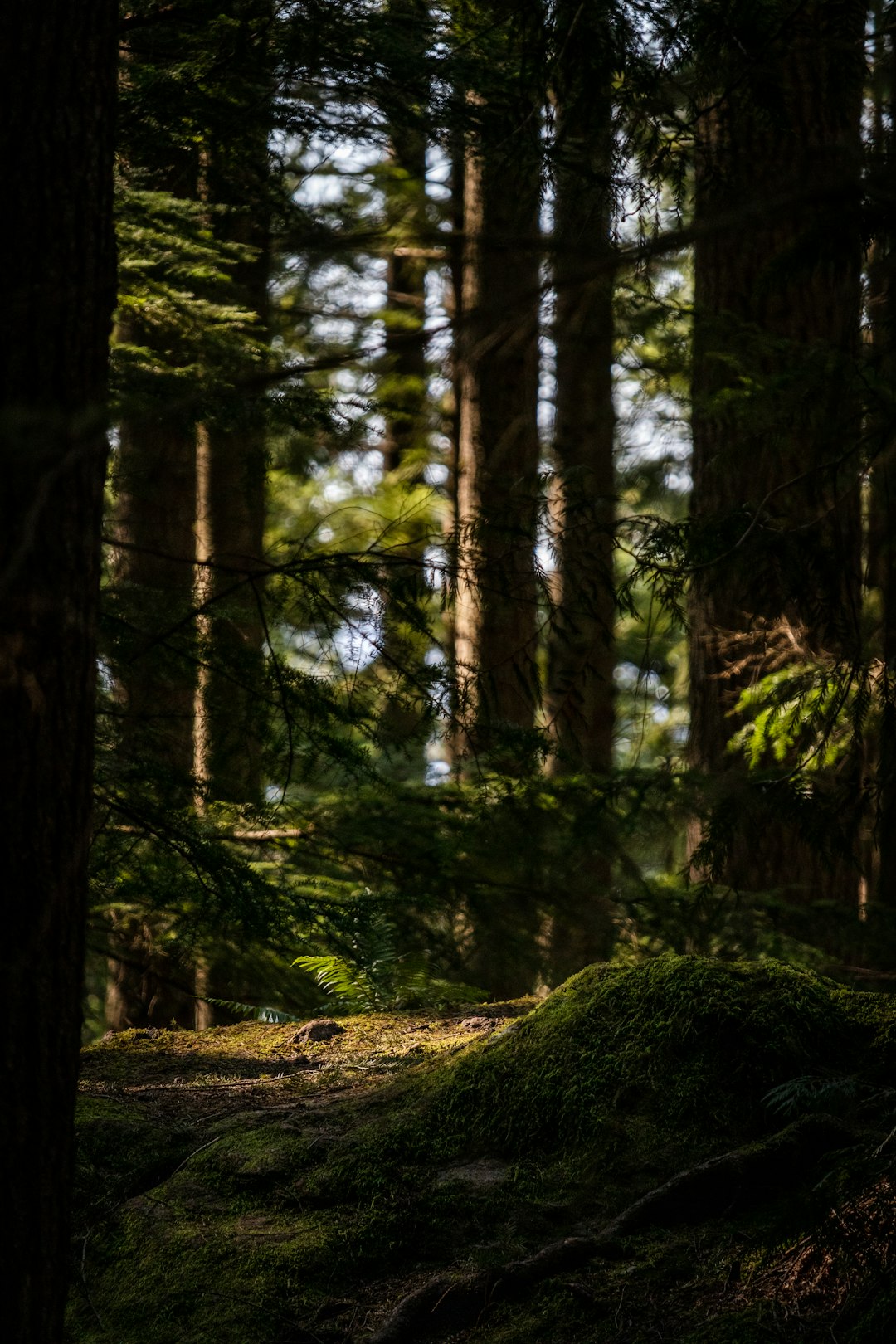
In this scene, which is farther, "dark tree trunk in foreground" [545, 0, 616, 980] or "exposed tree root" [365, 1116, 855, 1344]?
"exposed tree root" [365, 1116, 855, 1344]

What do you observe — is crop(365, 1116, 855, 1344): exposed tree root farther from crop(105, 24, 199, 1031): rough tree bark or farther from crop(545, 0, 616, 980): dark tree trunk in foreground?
crop(105, 24, 199, 1031): rough tree bark

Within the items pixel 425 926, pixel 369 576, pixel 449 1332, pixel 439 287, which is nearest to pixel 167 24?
pixel 369 576

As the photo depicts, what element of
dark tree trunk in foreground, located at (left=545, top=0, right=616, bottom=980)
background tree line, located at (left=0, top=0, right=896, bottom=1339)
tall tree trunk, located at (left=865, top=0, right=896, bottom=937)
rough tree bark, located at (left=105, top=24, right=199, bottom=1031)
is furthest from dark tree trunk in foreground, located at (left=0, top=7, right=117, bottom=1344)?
tall tree trunk, located at (left=865, top=0, right=896, bottom=937)

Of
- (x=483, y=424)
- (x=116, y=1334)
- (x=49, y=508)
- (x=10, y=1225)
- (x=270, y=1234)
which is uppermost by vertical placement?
(x=483, y=424)

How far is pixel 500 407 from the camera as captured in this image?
1098cm

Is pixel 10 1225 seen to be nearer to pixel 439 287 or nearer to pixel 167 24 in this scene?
pixel 167 24

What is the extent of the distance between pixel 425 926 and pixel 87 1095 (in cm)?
253

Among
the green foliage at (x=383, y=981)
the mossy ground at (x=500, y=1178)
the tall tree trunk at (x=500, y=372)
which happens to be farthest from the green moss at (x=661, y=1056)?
the green foliage at (x=383, y=981)

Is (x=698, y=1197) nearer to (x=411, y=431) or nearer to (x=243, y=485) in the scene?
(x=243, y=485)

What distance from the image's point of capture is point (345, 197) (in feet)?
30.1

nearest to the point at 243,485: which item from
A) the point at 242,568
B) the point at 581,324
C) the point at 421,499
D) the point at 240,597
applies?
the point at 240,597

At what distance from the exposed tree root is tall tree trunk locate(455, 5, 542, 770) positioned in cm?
182

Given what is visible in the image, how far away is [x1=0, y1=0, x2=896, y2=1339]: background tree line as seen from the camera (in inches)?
120

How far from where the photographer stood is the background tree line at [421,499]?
3.06m
